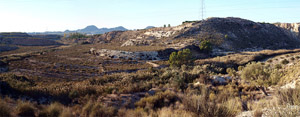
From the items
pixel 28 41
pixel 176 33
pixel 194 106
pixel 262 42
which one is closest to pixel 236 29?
pixel 262 42

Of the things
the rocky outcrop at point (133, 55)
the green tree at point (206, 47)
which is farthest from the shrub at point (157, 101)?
the green tree at point (206, 47)

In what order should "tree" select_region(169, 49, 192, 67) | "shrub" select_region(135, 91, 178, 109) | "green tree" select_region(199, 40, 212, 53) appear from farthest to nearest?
1. "green tree" select_region(199, 40, 212, 53)
2. "tree" select_region(169, 49, 192, 67)
3. "shrub" select_region(135, 91, 178, 109)

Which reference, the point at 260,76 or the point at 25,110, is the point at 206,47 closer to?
the point at 260,76

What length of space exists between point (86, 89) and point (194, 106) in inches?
333

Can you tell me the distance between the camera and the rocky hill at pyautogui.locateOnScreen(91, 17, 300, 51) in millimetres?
63906

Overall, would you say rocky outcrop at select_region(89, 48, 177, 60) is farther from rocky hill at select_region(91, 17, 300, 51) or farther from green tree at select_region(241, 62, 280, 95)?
green tree at select_region(241, 62, 280, 95)

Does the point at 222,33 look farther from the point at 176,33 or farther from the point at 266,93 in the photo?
the point at 266,93

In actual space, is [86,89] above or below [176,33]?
below

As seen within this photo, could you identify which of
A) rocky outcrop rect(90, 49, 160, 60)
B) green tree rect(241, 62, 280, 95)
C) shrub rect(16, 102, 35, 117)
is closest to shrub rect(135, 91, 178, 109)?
shrub rect(16, 102, 35, 117)

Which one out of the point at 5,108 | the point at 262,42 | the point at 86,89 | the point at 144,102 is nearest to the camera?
the point at 5,108

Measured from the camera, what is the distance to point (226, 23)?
268 ft

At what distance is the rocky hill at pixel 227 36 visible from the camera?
2516 inches

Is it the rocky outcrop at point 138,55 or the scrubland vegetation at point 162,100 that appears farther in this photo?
the rocky outcrop at point 138,55

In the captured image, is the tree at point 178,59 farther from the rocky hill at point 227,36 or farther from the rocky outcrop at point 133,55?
the rocky hill at point 227,36
